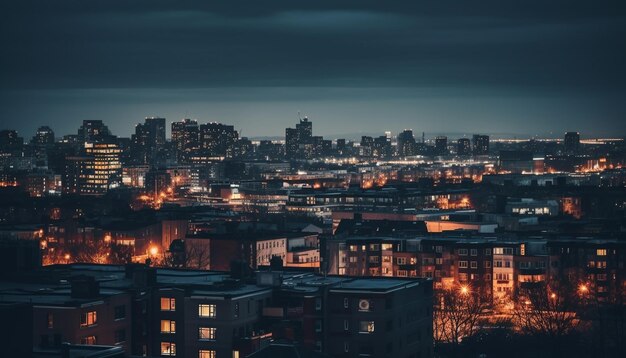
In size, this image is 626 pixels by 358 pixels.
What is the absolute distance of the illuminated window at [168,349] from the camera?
3762 centimetres

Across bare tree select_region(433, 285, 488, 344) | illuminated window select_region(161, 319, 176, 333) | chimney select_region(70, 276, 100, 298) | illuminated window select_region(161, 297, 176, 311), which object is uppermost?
chimney select_region(70, 276, 100, 298)

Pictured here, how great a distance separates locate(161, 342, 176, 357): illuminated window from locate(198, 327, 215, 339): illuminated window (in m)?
0.92

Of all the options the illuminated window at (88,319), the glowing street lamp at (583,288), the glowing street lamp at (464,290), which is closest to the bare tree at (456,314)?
the glowing street lamp at (464,290)

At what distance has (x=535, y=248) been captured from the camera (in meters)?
62.3

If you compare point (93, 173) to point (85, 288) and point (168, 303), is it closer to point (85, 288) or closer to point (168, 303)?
point (168, 303)

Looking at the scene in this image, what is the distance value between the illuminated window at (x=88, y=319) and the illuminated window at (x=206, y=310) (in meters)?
2.53

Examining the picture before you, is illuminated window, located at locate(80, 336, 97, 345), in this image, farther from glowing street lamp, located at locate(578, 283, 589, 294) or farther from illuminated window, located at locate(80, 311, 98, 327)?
glowing street lamp, located at locate(578, 283, 589, 294)

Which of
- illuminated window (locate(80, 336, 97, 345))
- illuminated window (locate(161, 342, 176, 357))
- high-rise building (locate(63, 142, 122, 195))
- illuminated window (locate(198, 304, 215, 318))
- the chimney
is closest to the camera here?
illuminated window (locate(80, 336, 97, 345))

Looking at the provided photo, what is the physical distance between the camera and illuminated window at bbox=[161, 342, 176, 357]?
3762cm

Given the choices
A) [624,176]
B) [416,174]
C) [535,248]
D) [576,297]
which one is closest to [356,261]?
[535,248]

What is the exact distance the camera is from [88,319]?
118 ft

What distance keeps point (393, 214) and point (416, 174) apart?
10993 cm

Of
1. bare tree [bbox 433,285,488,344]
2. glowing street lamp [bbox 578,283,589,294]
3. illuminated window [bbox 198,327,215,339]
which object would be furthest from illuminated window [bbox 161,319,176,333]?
glowing street lamp [bbox 578,283,589,294]

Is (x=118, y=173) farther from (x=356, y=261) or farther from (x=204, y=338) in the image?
(x=204, y=338)
